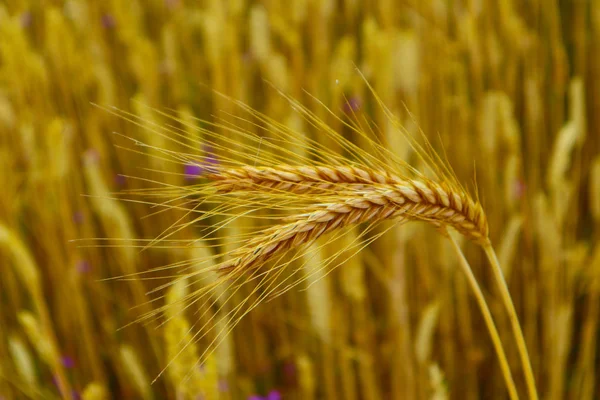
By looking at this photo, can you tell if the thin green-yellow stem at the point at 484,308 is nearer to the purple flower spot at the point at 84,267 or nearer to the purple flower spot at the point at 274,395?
the purple flower spot at the point at 274,395

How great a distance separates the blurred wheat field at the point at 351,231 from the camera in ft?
3.10

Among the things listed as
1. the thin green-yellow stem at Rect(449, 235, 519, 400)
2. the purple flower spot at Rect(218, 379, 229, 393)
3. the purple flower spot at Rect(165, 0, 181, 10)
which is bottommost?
the purple flower spot at Rect(218, 379, 229, 393)

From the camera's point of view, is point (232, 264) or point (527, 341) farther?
point (527, 341)

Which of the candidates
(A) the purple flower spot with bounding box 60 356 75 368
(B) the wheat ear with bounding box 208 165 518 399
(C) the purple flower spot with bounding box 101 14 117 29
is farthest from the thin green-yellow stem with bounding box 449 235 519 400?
(C) the purple flower spot with bounding box 101 14 117 29

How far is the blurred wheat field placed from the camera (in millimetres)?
944

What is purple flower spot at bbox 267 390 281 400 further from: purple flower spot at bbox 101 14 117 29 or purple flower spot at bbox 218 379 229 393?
purple flower spot at bbox 101 14 117 29

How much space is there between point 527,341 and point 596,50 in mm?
626

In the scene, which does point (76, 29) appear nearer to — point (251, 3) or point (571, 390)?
point (251, 3)

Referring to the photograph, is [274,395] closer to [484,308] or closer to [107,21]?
[484,308]

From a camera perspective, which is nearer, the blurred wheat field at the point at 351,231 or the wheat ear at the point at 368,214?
the wheat ear at the point at 368,214

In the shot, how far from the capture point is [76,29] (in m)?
1.66

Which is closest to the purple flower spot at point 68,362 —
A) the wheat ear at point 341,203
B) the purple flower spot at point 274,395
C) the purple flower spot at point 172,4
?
the purple flower spot at point 274,395

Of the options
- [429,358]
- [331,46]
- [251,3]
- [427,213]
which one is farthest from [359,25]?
[427,213]

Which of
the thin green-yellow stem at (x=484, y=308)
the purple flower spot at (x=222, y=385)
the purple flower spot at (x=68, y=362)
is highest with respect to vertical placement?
the thin green-yellow stem at (x=484, y=308)
